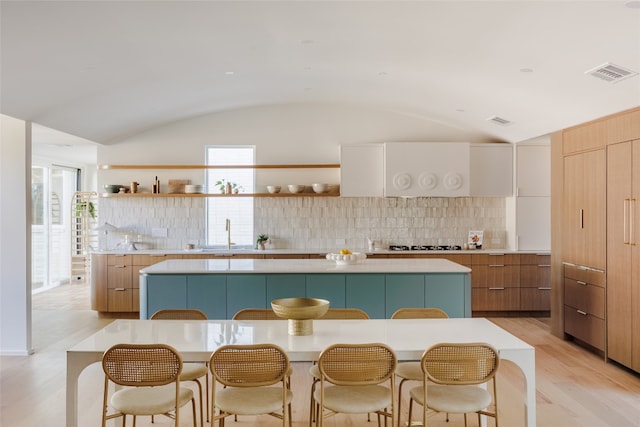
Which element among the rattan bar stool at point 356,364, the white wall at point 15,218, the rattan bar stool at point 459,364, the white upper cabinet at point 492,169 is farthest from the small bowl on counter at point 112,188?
the rattan bar stool at point 459,364

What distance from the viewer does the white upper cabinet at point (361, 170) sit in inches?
303

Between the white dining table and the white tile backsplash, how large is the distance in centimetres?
454

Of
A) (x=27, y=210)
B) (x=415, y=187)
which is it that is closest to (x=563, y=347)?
(x=415, y=187)

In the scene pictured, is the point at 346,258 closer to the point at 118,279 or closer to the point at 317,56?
the point at 317,56

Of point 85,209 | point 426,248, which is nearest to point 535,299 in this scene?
point 426,248

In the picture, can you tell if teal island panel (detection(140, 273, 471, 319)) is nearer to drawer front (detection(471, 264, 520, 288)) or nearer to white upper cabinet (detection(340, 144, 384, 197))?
drawer front (detection(471, 264, 520, 288))

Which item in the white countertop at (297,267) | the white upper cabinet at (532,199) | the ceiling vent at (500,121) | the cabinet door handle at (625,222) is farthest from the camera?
the white upper cabinet at (532,199)

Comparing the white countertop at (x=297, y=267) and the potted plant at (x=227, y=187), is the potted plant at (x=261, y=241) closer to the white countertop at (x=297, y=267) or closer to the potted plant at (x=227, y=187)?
the potted plant at (x=227, y=187)

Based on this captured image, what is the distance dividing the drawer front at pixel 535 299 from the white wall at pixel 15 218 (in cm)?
617

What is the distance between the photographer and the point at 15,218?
18.7 feet

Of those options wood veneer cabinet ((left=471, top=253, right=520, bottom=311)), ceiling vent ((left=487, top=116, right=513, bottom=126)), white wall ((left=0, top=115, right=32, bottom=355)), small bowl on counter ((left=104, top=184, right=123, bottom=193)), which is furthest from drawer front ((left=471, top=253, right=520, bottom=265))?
white wall ((left=0, top=115, right=32, bottom=355))

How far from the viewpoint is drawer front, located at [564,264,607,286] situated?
17.6 feet

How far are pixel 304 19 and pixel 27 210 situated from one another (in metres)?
3.71

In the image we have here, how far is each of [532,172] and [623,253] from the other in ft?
9.72
